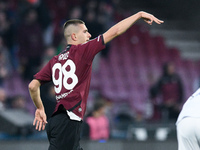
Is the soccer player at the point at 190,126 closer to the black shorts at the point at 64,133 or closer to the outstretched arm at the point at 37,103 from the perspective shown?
the black shorts at the point at 64,133

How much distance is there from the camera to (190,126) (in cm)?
429

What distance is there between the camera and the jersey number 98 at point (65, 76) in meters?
4.66

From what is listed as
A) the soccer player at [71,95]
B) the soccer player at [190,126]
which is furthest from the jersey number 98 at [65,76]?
the soccer player at [190,126]

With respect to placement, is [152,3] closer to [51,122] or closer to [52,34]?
[52,34]

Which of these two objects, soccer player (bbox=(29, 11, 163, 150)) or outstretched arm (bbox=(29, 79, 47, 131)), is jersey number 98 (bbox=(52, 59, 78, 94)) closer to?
soccer player (bbox=(29, 11, 163, 150))

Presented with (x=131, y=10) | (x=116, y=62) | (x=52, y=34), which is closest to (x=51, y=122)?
(x=52, y=34)

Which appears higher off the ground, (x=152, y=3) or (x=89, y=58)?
(x=152, y=3)

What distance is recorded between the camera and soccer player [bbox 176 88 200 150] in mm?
4277

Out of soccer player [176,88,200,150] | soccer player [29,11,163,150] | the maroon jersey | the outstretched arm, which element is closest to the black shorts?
soccer player [29,11,163,150]

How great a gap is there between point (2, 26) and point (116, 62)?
349cm

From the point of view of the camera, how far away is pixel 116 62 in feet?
44.0

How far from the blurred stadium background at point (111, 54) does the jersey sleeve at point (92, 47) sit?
3429 millimetres

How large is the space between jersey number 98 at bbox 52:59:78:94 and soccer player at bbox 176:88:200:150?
1.06 metres

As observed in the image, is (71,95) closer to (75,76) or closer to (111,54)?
(75,76)
